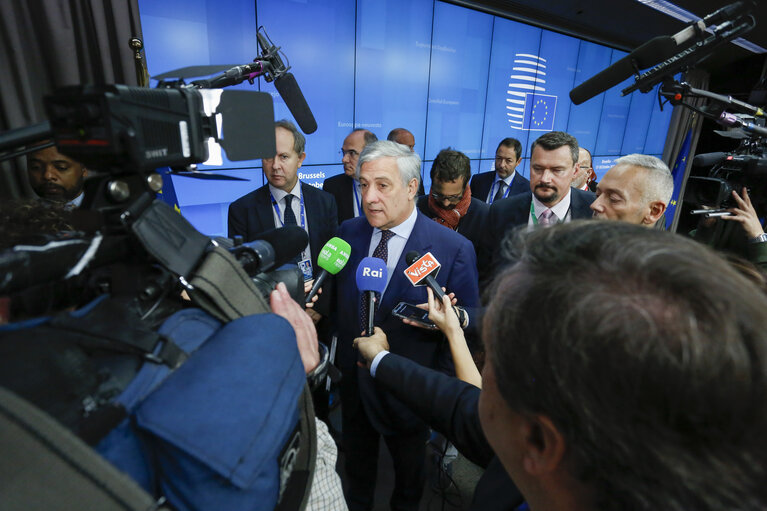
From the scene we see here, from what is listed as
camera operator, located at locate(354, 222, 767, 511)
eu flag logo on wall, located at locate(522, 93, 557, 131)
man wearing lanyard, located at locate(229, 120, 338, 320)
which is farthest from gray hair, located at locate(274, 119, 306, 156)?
eu flag logo on wall, located at locate(522, 93, 557, 131)

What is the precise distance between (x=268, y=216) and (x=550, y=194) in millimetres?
1642

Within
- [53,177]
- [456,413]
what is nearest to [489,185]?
[456,413]

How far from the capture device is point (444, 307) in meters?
1.20

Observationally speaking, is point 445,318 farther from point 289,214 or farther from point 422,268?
point 289,214

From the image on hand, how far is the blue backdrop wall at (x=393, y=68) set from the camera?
112 inches

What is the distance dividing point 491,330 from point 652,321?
0.61 ft

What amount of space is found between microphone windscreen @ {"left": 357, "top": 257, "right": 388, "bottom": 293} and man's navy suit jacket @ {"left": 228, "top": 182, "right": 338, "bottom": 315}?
87 cm

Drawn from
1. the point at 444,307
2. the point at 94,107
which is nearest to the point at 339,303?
the point at 444,307

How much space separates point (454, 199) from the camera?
2.38m

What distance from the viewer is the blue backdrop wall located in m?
2.85

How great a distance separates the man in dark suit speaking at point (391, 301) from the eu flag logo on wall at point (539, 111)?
421 cm

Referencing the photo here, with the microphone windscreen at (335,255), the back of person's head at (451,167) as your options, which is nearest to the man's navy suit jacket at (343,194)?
the back of person's head at (451,167)

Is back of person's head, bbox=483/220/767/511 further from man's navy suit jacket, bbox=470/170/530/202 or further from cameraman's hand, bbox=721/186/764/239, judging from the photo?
man's navy suit jacket, bbox=470/170/530/202

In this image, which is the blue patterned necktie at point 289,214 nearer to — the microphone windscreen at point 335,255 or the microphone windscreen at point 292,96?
the microphone windscreen at point 292,96
